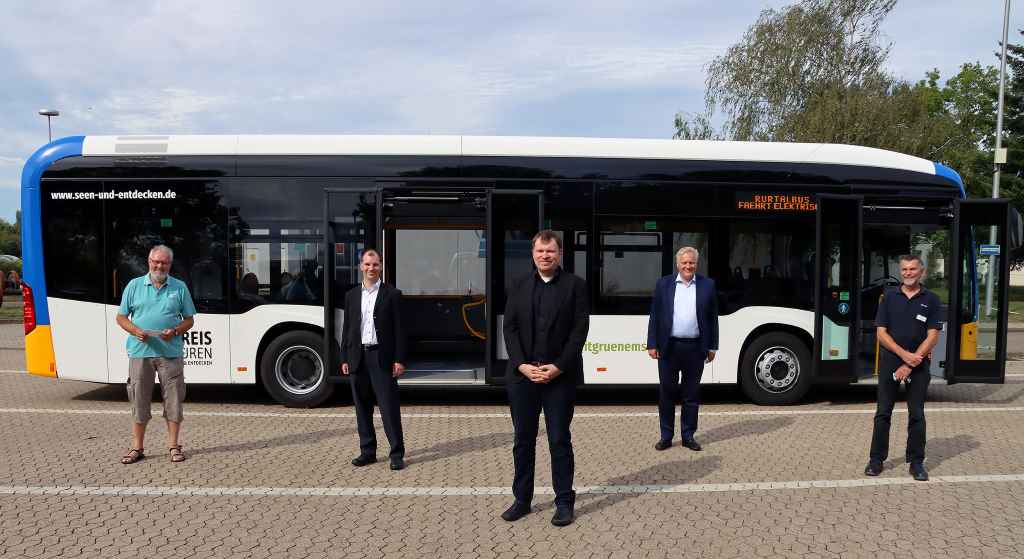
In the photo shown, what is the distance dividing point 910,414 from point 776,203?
314 cm

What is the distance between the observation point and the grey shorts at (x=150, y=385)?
5785 mm

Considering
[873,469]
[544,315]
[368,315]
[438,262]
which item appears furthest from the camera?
[438,262]

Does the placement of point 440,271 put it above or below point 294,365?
above

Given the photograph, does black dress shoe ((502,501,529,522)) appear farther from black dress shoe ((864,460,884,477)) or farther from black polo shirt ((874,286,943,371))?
black polo shirt ((874,286,943,371))

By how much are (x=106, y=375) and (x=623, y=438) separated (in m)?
5.49

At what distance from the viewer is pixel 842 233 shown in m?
8.00

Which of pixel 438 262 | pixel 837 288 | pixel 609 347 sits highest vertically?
pixel 438 262

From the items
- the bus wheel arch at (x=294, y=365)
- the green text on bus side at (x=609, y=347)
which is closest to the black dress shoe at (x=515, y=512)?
the green text on bus side at (x=609, y=347)

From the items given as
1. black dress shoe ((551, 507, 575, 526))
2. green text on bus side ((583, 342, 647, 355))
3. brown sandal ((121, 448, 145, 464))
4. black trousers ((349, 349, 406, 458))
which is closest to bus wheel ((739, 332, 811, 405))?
green text on bus side ((583, 342, 647, 355))

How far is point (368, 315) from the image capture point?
Answer: 559cm

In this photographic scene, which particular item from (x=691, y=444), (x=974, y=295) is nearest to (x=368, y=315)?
(x=691, y=444)

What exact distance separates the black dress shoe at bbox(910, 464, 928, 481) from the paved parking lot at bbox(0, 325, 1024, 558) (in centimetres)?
13

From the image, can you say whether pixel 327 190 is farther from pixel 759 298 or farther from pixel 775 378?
pixel 775 378

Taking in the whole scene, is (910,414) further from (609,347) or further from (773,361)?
(609,347)
